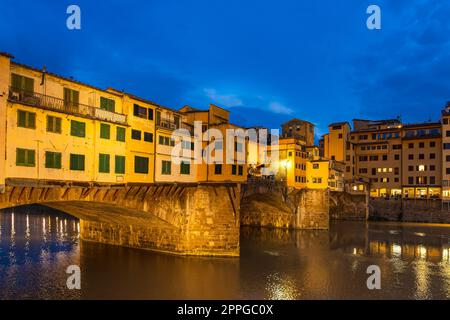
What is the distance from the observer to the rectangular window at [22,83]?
25.1 m

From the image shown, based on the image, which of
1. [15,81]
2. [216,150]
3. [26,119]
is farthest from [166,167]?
[15,81]

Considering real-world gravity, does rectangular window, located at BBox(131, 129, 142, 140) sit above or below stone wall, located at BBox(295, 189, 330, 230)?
above

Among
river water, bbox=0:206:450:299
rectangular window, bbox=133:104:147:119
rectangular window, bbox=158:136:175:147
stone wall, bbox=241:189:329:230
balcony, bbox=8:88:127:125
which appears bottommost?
river water, bbox=0:206:450:299

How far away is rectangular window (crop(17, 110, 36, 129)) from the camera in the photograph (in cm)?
2503

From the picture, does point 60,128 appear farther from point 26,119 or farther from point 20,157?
point 20,157

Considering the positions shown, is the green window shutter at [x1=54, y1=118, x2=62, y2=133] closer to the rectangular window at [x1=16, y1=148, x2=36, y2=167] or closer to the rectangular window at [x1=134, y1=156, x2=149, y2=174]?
the rectangular window at [x1=16, y1=148, x2=36, y2=167]

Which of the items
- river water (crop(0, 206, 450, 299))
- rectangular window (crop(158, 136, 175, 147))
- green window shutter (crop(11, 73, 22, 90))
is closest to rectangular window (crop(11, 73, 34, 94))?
green window shutter (crop(11, 73, 22, 90))

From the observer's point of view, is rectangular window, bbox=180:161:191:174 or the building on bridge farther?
rectangular window, bbox=180:161:191:174

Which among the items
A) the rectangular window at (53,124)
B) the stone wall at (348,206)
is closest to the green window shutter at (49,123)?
the rectangular window at (53,124)

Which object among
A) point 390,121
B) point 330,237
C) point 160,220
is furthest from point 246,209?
point 390,121

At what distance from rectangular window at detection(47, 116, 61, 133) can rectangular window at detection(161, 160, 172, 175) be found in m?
12.0

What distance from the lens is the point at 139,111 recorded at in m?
Result: 35.0

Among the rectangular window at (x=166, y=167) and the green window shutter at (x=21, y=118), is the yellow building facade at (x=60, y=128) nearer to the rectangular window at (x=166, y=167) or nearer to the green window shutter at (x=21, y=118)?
the green window shutter at (x=21, y=118)

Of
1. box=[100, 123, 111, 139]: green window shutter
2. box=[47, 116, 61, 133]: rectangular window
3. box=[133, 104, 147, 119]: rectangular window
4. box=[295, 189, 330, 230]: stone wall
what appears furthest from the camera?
box=[295, 189, 330, 230]: stone wall
